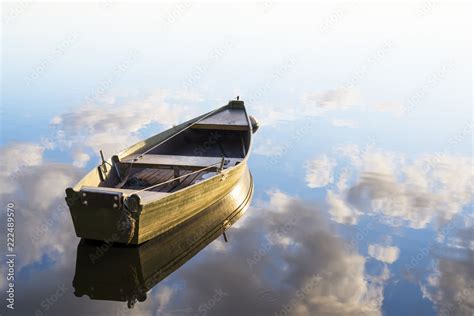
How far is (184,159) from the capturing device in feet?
52.7

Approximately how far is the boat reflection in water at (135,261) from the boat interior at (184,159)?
58.0 inches

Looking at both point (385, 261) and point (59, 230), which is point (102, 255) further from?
point (385, 261)

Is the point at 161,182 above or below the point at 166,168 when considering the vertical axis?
below

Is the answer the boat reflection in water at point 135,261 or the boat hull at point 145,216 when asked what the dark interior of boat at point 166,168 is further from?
the boat reflection in water at point 135,261

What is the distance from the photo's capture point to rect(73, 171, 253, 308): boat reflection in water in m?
11.5

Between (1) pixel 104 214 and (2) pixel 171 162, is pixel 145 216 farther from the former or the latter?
(2) pixel 171 162

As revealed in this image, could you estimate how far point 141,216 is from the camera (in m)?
11.9

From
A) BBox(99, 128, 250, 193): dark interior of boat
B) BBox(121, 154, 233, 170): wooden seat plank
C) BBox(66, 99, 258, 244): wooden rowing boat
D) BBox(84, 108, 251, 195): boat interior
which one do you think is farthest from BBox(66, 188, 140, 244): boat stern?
BBox(121, 154, 233, 170): wooden seat plank

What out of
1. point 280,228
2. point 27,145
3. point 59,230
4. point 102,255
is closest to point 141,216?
point 102,255

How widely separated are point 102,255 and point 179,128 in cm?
834

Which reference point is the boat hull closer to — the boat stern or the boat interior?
the boat stern

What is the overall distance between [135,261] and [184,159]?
4.71 meters

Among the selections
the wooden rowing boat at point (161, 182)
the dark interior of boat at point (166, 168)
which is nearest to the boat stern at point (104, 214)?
the wooden rowing boat at point (161, 182)

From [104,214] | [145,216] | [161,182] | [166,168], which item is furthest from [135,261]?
[166,168]
